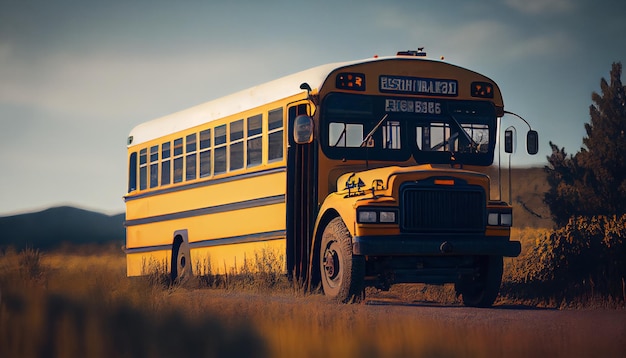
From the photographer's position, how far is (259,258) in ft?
50.9

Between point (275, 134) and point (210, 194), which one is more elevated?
point (275, 134)

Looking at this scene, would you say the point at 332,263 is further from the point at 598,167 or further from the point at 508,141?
the point at 598,167

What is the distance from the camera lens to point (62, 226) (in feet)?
221

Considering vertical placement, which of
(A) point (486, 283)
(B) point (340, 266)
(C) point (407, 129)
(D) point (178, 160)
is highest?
(D) point (178, 160)

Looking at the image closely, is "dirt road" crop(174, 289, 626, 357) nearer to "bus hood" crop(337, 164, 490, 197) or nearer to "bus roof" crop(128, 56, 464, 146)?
"bus hood" crop(337, 164, 490, 197)

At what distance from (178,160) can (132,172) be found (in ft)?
8.98

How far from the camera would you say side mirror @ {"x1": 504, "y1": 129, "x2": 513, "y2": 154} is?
560 inches

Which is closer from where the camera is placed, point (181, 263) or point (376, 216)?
point (376, 216)

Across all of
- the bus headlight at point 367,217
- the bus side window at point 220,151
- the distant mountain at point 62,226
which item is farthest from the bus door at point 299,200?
the distant mountain at point 62,226

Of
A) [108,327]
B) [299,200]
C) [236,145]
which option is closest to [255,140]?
[236,145]

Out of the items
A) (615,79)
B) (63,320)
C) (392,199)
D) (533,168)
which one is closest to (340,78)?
(392,199)

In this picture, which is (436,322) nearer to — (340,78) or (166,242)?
(340,78)

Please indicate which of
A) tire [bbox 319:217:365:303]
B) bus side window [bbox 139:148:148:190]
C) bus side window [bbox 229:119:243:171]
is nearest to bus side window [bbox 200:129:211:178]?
bus side window [bbox 229:119:243:171]

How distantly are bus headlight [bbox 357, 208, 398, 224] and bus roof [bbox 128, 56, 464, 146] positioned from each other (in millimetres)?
2106
